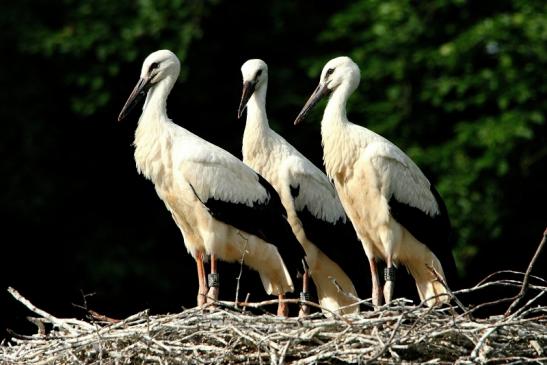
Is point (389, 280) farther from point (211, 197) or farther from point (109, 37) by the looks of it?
point (109, 37)

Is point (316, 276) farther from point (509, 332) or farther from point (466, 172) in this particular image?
point (466, 172)

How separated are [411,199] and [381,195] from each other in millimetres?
215

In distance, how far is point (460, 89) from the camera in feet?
43.1

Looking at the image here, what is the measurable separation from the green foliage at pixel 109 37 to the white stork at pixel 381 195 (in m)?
4.68

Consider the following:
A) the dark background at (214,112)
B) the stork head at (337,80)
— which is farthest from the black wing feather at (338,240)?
the dark background at (214,112)

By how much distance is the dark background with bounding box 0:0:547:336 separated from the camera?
43.1ft

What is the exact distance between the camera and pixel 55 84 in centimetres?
1512

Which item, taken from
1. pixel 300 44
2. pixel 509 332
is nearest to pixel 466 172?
pixel 300 44

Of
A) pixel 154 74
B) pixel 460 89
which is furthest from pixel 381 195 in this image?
pixel 460 89

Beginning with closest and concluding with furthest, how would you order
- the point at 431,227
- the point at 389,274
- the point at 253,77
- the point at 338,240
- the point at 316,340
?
the point at 316,340
the point at 389,274
the point at 431,227
the point at 253,77
the point at 338,240

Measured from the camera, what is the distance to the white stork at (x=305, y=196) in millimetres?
9383

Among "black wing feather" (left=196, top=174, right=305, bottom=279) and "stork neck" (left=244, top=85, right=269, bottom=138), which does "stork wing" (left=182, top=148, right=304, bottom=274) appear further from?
"stork neck" (left=244, top=85, right=269, bottom=138)

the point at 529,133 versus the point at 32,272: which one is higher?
the point at 529,133

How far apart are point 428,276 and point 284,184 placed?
1.02 meters
